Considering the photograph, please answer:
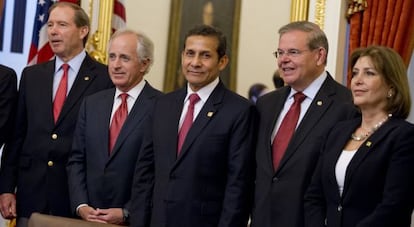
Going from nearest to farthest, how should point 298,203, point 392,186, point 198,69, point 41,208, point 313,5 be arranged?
point 392,186 < point 298,203 < point 198,69 < point 41,208 < point 313,5

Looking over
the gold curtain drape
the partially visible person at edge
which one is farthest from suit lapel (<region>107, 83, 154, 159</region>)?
the gold curtain drape

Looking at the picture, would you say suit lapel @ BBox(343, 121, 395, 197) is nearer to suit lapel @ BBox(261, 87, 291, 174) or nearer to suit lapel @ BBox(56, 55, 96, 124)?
suit lapel @ BBox(261, 87, 291, 174)

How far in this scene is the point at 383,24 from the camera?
5.90 meters

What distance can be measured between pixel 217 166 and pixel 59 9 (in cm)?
153

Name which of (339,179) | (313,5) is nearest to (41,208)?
(339,179)

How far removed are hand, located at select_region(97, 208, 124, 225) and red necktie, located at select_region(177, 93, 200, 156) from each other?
51 cm

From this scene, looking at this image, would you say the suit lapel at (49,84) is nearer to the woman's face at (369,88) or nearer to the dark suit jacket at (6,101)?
the dark suit jacket at (6,101)

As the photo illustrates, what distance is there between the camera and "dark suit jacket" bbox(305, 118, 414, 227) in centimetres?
384

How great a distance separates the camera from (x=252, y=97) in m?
6.70

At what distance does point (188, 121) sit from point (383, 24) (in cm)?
190

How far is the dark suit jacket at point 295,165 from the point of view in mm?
4223

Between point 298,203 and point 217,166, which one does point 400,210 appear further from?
point 217,166

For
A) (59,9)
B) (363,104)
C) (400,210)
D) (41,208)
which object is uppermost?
(59,9)

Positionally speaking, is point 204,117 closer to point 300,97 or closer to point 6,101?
point 300,97
